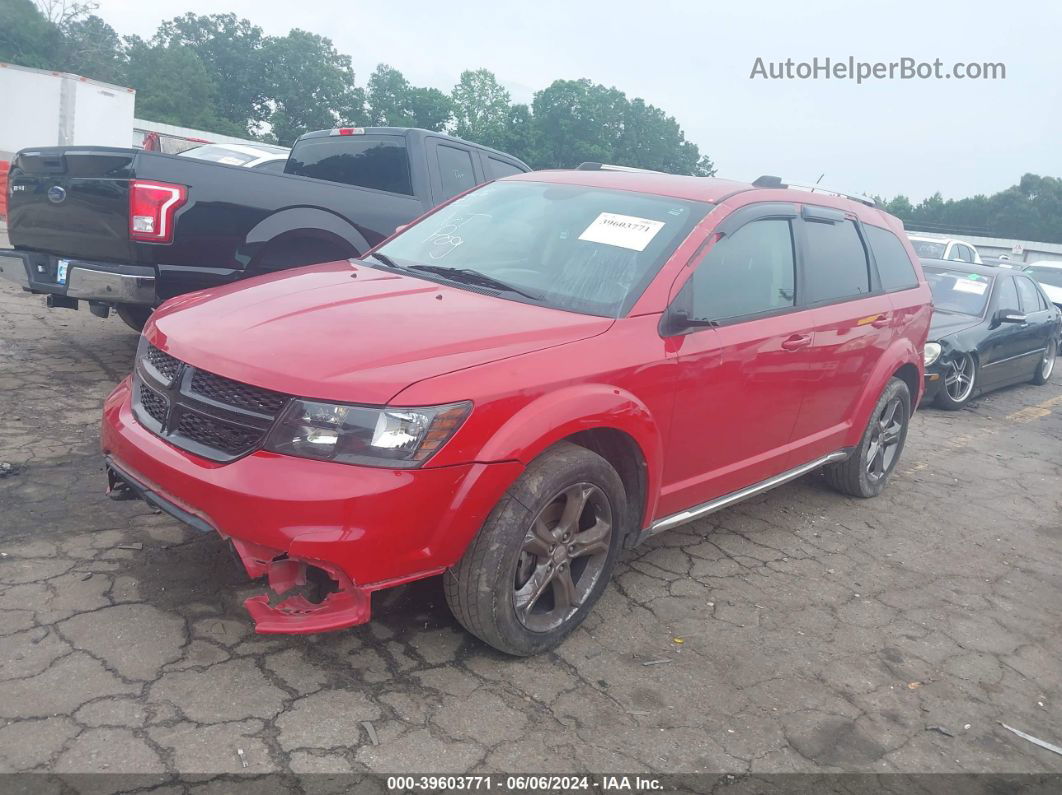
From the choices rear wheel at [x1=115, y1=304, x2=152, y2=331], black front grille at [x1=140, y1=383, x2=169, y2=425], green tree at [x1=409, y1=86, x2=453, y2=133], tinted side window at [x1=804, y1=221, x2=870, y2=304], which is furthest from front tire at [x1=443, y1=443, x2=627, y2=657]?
green tree at [x1=409, y1=86, x2=453, y2=133]

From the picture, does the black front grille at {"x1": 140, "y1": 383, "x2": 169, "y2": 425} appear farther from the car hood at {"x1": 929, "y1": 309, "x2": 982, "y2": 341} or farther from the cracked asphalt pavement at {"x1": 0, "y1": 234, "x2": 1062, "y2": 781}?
the car hood at {"x1": 929, "y1": 309, "x2": 982, "y2": 341}

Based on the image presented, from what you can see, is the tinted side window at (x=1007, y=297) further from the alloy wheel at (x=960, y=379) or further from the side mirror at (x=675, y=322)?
the side mirror at (x=675, y=322)

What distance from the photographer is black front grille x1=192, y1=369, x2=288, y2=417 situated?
2.67 metres

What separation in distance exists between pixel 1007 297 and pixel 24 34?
62.2m

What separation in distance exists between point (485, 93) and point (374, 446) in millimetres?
86663

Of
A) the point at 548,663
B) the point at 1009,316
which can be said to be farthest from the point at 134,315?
the point at 1009,316

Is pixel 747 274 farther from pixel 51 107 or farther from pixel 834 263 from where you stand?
pixel 51 107

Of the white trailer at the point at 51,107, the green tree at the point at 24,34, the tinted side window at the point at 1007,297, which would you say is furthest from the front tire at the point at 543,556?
the green tree at the point at 24,34

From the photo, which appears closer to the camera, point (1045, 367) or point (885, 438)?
point (885, 438)

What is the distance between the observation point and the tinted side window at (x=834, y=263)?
4367mm

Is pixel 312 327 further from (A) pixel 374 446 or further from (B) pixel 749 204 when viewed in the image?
(B) pixel 749 204

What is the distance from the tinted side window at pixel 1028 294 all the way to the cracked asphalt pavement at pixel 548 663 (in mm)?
6391

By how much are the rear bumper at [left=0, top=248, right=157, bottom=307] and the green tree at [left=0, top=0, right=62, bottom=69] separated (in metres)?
58.5

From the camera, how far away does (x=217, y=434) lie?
280 centimetres
